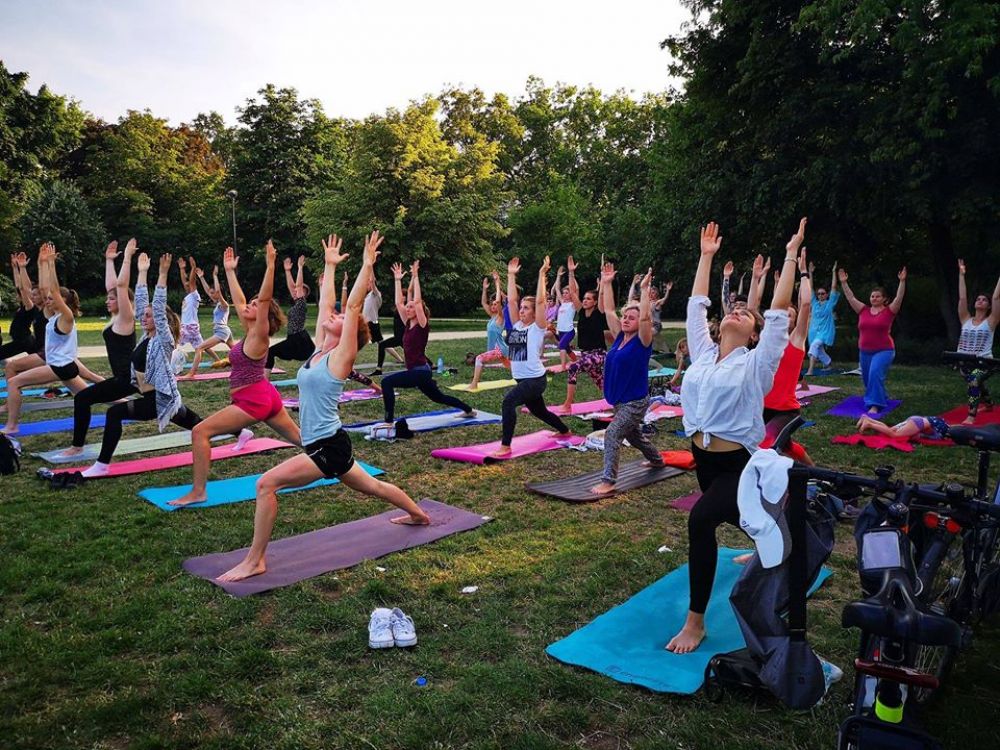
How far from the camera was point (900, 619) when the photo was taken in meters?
2.36

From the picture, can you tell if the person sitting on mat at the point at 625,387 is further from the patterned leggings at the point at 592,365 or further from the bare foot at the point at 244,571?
the patterned leggings at the point at 592,365

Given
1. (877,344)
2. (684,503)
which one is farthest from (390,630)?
(877,344)

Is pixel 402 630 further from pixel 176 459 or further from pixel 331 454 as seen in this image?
pixel 176 459

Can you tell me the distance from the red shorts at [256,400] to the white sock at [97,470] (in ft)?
7.10

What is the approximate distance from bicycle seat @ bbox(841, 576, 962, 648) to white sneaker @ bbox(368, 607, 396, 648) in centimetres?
259

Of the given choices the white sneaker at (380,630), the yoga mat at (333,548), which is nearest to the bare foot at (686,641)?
the white sneaker at (380,630)

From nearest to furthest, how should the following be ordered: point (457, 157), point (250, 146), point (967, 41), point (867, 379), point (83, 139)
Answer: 1. point (867, 379)
2. point (967, 41)
3. point (457, 157)
4. point (250, 146)
5. point (83, 139)

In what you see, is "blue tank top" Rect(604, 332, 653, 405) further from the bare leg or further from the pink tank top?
the bare leg

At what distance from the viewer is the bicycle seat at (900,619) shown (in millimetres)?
2312

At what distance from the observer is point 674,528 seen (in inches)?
246

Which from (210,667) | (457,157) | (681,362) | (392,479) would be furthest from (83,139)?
(210,667)

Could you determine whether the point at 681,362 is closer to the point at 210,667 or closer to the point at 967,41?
the point at 967,41

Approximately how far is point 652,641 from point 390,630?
1548 millimetres

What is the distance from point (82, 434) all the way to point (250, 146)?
1647 inches
